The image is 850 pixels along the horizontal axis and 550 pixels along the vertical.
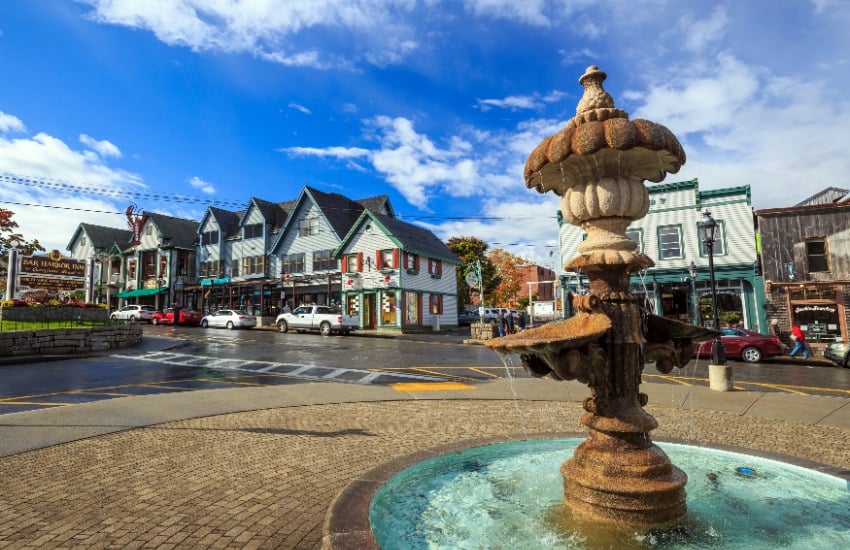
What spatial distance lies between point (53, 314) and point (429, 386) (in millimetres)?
Answer: 21330

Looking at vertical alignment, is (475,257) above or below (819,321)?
above

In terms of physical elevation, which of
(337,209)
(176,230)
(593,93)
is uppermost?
(176,230)

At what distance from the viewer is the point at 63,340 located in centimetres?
1853

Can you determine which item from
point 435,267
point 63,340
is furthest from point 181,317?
point 63,340

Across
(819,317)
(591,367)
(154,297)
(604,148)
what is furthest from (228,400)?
(154,297)

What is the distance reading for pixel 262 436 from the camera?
21.7 feet

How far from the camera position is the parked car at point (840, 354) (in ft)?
52.0

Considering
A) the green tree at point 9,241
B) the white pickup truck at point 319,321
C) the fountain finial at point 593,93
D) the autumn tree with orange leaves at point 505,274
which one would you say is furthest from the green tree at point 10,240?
the autumn tree with orange leaves at point 505,274

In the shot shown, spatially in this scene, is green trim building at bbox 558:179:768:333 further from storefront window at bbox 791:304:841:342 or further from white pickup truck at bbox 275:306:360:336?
white pickup truck at bbox 275:306:360:336

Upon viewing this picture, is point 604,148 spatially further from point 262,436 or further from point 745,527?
point 262,436

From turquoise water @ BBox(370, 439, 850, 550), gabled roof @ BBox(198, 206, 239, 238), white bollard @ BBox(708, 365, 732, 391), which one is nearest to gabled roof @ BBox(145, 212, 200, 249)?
gabled roof @ BBox(198, 206, 239, 238)

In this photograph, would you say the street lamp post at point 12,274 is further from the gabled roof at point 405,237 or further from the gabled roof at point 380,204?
the gabled roof at point 380,204

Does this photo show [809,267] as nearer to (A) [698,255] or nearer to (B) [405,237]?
(A) [698,255]

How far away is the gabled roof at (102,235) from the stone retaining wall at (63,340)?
42.1 m
